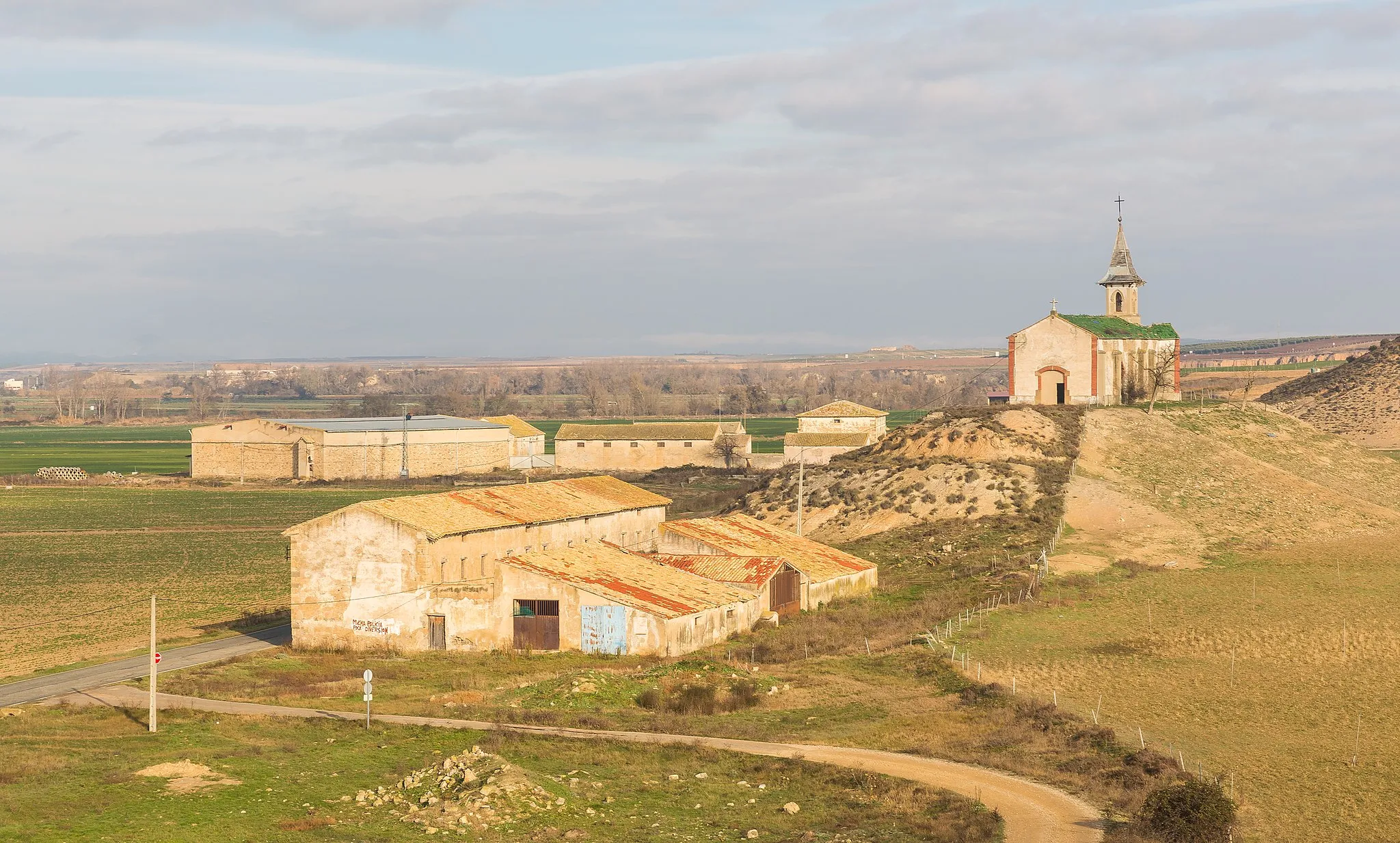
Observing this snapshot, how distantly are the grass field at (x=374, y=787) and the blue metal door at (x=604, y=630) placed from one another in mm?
10731

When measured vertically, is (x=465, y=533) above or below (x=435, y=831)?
above

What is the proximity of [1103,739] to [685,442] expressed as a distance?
88.8 meters

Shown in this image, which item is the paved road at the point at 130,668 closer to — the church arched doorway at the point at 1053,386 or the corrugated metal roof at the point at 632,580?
the corrugated metal roof at the point at 632,580

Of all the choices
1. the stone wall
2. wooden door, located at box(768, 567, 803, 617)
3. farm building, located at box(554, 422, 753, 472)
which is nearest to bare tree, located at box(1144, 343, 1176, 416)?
farm building, located at box(554, 422, 753, 472)

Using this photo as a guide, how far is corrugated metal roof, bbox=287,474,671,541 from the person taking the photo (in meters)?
45.9

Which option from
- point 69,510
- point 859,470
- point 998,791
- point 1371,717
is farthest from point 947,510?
point 69,510

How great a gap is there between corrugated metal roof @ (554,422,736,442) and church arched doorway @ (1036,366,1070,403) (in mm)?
40118

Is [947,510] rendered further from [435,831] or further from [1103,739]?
[435,831]

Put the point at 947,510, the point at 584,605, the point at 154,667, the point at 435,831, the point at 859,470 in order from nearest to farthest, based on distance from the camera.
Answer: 1. the point at 435,831
2. the point at 154,667
3. the point at 584,605
4. the point at 947,510
5. the point at 859,470

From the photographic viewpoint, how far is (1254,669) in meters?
39.2

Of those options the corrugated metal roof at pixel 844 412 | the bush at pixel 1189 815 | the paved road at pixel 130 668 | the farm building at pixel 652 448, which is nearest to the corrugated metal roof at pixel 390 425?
the farm building at pixel 652 448

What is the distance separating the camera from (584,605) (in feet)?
145

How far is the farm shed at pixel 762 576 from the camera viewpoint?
50.2 metres

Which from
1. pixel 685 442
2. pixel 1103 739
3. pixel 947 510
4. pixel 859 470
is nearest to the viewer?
pixel 1103 739
